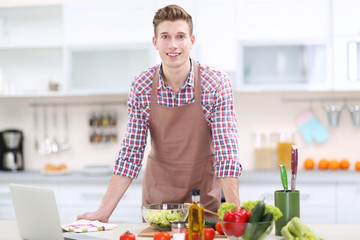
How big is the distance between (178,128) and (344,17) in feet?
6.47

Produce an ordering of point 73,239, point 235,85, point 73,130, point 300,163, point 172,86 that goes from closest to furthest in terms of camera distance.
→ 1. point 73,239
2. point 172,86
3. point 235,85
4. point 300,163
5. point 73,130

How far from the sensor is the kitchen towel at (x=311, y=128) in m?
4.03

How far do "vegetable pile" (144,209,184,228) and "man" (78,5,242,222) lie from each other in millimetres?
311

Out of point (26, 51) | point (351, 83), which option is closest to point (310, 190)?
point (351, 83)

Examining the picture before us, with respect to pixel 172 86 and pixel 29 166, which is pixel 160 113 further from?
pixel 29 166

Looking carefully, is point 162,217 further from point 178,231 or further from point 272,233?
point 272,233

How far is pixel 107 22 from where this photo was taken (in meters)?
3.95

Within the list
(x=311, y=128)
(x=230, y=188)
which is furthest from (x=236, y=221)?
(x=311, y=128)

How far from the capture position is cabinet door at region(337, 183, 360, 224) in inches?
137

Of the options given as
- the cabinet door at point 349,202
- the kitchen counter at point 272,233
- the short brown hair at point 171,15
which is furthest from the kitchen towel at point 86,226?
the cabinet door at point 349,202

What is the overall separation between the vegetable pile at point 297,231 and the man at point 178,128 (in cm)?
46

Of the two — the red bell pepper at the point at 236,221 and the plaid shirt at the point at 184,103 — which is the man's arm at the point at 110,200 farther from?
the red bell pepper at the point at 236,221

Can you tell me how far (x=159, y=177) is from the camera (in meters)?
2.49

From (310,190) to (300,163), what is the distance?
54cm
